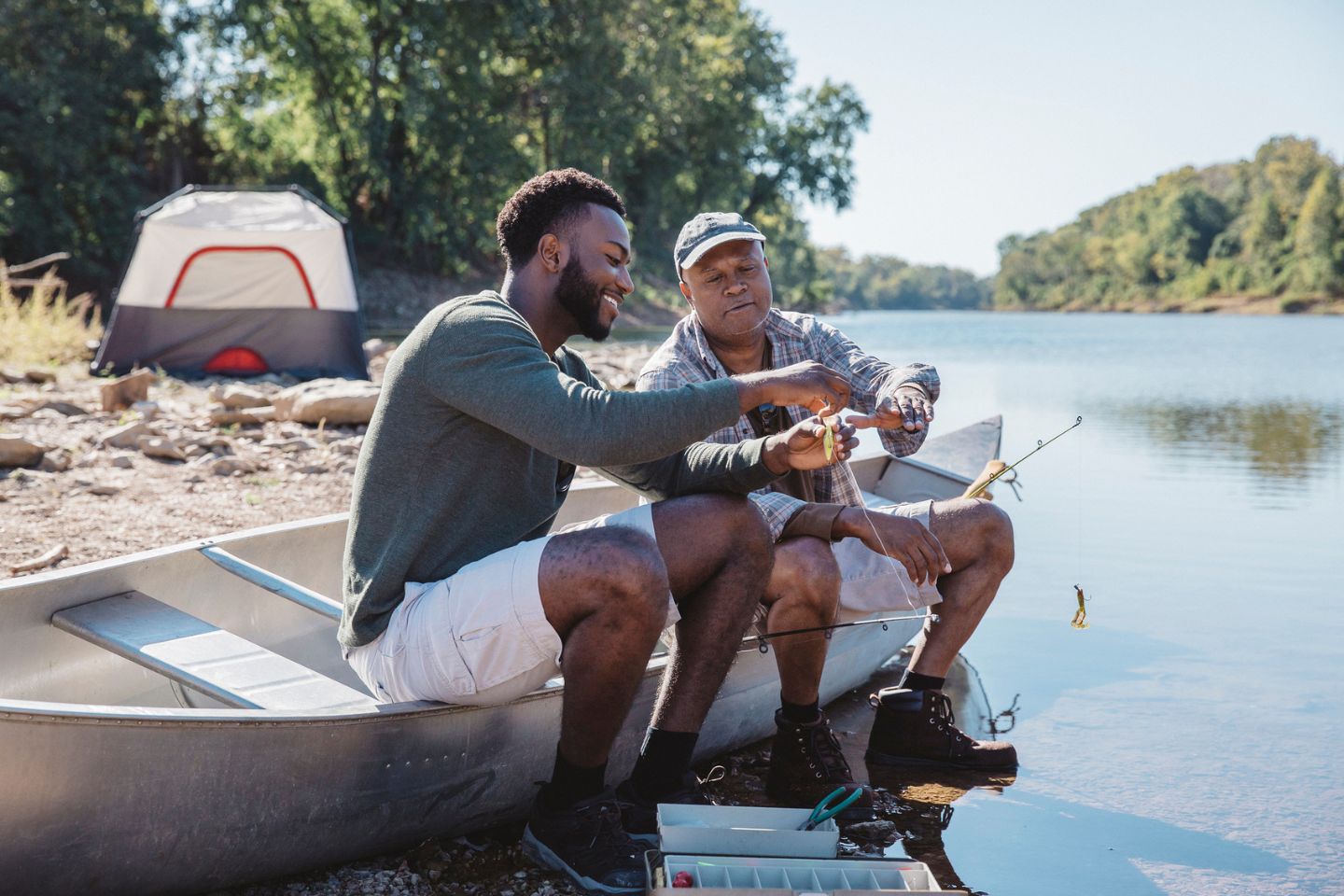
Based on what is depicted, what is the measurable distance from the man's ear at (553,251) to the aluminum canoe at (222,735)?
3.20ft

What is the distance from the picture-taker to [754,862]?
2.36 metres

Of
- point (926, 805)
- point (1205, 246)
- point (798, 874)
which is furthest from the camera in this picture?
point (1205, 246)

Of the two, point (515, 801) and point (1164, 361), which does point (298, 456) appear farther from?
point (1164, 361)

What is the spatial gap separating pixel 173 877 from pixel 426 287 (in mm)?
26138

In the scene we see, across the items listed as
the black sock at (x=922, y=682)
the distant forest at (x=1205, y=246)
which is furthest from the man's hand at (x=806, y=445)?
the distant forest at (x=1205, y=246)

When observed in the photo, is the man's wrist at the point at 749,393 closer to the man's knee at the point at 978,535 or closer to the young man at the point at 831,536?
the young man at the point at 831,536

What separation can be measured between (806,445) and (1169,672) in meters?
2.88

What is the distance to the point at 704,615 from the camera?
2.74m

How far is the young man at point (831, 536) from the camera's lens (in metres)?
3.15

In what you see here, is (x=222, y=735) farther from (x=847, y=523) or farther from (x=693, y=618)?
(x=847, y=523)

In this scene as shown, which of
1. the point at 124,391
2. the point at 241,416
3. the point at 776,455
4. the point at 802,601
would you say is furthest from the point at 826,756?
the point at 124,391

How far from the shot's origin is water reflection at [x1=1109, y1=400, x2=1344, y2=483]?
10.6 meters

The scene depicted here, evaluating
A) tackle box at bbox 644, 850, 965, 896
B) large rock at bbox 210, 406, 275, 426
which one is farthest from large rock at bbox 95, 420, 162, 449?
tackle box at bbox 644, 850, 965, 896

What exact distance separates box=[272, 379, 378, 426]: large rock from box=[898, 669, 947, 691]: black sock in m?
5.77
